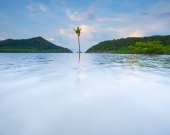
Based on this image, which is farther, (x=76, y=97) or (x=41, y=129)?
(x=76, y=97)

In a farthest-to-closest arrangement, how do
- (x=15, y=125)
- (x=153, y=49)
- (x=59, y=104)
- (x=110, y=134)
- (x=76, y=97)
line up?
1. (x=153, y=49)
2. (x=76, y=97)
3. (x=59, y=104)
4. (x=15, y=125)
5. (x=110, y=134)

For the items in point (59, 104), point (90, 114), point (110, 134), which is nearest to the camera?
point (110, 134)

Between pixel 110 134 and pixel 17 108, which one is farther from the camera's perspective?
pixel 17 108

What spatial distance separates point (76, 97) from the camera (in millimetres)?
6277

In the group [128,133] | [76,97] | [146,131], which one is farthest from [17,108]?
[146,131]

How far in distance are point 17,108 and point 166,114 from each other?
17.0 feet

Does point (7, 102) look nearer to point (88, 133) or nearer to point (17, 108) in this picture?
point (17, 108)

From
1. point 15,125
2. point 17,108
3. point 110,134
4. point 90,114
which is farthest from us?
point 17,108

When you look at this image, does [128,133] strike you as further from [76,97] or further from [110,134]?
[76,97]

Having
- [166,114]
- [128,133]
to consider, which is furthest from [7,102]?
[166,114]

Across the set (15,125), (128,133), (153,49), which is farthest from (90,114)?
(153,49)

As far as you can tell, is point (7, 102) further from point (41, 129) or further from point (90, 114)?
point (90, 114)

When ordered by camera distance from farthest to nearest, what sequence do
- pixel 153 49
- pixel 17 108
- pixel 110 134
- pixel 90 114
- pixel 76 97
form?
pixel 153 49
pixel 76 97
pixel 17 108
pixel 90 114
pixel 110 134

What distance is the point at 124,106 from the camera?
5191 mm
